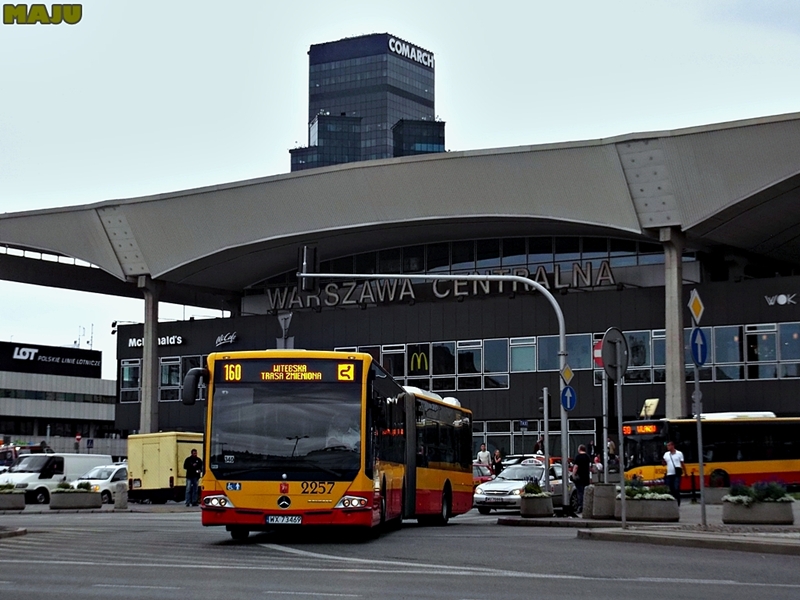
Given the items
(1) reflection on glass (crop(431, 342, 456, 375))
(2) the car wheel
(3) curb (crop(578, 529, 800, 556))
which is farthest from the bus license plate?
(1) reflection on glass (crop(431, 342, 456, 375))

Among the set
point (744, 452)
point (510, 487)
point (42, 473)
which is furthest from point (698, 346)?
point (42, 473)

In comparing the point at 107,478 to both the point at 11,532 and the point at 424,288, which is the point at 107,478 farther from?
the point at 11,532

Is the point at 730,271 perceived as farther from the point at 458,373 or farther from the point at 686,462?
the point at 686,462

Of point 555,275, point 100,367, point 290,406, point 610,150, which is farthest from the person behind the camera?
point 100,367

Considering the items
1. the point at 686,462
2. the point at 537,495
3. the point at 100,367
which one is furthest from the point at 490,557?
the point at 100,367

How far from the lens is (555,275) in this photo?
195 ft

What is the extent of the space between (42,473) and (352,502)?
31.3 metres

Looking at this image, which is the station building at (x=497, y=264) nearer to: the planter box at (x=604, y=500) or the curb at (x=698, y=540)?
the planter box at (x=604, y=500)

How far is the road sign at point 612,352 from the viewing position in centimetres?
2128

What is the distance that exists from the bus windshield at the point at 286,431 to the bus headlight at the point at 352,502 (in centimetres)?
31

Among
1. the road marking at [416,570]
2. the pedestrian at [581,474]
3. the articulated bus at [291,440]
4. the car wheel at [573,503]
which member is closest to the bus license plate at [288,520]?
the articulated bus at [291,440]

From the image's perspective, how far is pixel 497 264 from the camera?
6191 centimetres

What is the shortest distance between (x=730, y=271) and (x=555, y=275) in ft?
25.0

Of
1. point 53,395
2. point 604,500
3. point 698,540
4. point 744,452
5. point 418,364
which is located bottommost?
point 698,540
